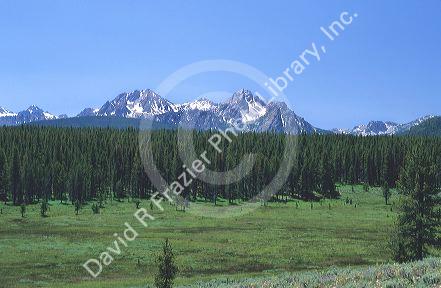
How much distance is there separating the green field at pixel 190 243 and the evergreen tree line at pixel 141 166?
12.5 m

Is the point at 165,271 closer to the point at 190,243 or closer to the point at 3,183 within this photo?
the point at 190,243

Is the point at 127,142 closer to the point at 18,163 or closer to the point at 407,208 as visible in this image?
the point at 18,163

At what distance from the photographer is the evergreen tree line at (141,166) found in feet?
435

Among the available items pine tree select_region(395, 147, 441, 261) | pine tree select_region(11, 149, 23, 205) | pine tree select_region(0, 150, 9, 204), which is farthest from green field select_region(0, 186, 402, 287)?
pine tree select_region(0, 150, 9, 204)

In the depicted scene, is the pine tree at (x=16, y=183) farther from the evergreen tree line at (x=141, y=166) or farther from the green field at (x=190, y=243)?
the green field at (x=190, y=243)

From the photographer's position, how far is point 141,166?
482 feet

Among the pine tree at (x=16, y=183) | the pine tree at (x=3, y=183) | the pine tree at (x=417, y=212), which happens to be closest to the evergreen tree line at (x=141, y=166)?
the pine tree at (x=3, y=183)

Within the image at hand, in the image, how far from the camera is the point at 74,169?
133875 mm

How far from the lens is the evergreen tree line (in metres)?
132

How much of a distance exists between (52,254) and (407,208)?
4804cm

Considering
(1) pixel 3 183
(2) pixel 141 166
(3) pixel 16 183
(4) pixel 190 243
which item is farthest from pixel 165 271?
(2) pixel 141 166

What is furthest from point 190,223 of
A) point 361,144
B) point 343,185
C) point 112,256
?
point 361,144

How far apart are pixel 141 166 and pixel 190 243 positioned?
2903 inches

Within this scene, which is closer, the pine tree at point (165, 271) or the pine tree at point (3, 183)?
the pine tree at point (165, 271)
